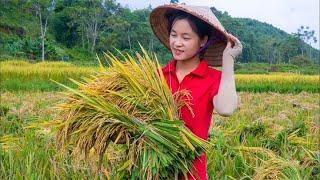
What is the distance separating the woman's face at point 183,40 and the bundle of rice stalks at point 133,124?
0.57 feet

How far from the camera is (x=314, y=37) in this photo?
65688 millimetres

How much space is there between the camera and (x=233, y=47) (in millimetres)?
2213

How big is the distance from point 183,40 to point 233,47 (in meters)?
0.22

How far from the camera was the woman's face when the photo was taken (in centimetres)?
225

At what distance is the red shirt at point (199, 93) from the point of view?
2211mm

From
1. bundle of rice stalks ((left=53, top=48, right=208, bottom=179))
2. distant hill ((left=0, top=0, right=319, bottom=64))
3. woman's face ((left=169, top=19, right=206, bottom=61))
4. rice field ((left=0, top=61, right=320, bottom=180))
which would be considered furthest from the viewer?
distant hill ((left=0, top=0, right=319, bottom=64))

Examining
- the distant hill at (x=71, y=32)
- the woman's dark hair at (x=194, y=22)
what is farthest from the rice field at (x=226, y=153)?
the distant hill at (x=71, y=32)

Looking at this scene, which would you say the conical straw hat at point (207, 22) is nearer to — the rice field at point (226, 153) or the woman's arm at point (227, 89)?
the woman's arm at point (227, 89)

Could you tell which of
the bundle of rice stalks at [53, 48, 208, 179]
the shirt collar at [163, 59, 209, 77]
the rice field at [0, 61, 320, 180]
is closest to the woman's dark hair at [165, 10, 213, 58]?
the shirt collar at [163, 59, 209, 77]

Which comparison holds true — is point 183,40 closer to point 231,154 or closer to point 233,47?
point 233,47

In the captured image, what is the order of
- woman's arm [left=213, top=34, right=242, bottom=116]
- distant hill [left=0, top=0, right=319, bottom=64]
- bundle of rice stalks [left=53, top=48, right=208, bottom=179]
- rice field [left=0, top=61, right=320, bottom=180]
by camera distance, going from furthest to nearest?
distant hill [left=0, top=0, right=319, bottom=64] → rice field [left=0, top=61, right=320, bottom=180] → woman's arm [left=213, top=34, right=242, bottom=116] → bundle of rice stalks [left=53, top=48, right=208, bottom=179]

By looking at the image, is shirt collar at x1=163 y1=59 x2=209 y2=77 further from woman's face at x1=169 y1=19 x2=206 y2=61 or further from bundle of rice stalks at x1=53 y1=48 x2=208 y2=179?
bundle of rice stalks at x1=53 y1=48 x2=208 y2=179

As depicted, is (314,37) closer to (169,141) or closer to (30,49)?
(30,49)

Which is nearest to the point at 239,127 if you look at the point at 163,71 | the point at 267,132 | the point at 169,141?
the point at 267,132
